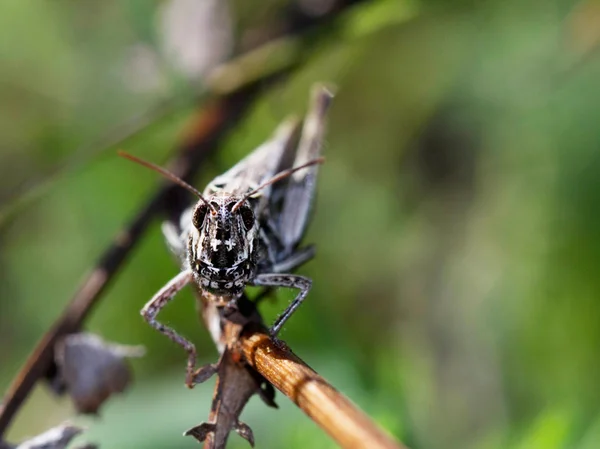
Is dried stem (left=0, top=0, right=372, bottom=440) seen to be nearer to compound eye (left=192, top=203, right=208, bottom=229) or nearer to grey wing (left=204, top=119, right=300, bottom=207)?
grey wing (left=204, top=119, right=300, bottom=207)

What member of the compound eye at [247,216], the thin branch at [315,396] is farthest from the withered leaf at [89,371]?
the thin branch at [315,396]

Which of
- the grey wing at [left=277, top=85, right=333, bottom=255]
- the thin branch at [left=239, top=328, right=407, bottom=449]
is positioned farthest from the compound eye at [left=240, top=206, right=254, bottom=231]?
the thin branch at [left=239, top=328, right=407, bottom=449]

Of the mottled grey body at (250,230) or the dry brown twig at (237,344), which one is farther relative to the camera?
the mottled grey body at (250,230)

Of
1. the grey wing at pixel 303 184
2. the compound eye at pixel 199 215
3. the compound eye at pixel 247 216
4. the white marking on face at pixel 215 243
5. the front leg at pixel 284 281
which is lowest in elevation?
the front leg at pixel 284 281

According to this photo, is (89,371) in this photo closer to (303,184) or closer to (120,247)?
(120,247)

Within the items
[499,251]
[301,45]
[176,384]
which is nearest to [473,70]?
[499,251]

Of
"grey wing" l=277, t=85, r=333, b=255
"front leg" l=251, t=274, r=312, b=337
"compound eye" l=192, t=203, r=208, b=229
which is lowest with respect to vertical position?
"front leg" l=251, t=274, r=312, b=337

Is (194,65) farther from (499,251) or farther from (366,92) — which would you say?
(499,251)

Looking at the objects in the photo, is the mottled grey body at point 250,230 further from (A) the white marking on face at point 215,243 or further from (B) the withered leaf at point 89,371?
(B) the withered leaf at point 89,371
